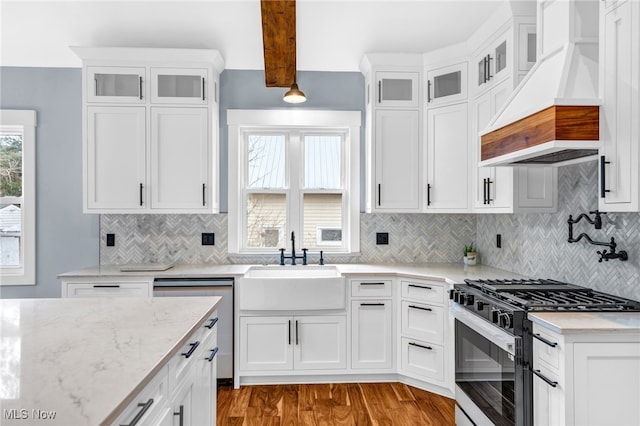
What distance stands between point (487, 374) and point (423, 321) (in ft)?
2.97

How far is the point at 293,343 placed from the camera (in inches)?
131

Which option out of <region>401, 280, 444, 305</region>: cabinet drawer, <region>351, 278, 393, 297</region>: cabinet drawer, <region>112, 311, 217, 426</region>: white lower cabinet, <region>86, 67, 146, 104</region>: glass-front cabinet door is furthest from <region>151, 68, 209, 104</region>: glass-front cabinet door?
<region>401, 280, 444, 305</region>: cabinet drawer

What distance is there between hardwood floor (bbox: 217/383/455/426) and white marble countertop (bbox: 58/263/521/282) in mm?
906

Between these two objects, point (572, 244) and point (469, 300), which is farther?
point (572, 244)

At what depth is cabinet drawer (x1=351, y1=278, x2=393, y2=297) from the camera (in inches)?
→ 133

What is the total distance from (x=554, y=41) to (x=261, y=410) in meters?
2.97

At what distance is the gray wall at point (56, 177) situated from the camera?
3.88m

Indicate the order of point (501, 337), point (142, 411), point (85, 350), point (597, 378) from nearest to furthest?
point (142, 411)
point (85, 350)
point (597, 378)
point (501, 337)

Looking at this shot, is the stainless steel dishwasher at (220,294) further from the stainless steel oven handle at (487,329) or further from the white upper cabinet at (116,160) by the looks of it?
the stainless steel oven handle at (487,329)

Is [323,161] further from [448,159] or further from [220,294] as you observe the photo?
[220,294]

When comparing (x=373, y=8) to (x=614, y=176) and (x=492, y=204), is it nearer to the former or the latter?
(x=492, y=204)

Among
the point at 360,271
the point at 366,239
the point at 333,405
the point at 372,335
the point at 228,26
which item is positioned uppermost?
the point at 228,26

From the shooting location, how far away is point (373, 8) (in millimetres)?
3100

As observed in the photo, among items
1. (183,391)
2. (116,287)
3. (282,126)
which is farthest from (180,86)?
(183,391)
